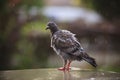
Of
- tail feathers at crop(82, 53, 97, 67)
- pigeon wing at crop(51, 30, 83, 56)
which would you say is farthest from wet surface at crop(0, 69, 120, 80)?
pigeon wing at crop(51, 30, 83, 56)

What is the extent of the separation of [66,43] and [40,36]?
512 centimetres

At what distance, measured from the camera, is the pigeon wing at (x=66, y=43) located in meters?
5.12

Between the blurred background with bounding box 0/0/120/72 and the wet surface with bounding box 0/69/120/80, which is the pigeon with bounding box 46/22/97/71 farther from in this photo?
the blurred background with bounding box 0/0/120/72

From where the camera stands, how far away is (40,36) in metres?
10.3

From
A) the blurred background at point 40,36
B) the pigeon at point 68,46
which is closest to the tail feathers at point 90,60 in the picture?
the pigeon at point 68,46

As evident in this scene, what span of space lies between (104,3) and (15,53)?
94.8 inches

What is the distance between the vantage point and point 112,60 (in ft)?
33.6

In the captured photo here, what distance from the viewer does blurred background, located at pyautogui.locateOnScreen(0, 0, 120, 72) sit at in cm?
956

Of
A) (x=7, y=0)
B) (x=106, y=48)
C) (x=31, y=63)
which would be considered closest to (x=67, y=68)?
(x=31, y=63)

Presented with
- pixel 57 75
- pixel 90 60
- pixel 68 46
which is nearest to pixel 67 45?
pixel 68 46

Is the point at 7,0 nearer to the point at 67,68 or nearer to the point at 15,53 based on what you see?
the point at 15,53

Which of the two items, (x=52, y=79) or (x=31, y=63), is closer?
(x=52, y=79)

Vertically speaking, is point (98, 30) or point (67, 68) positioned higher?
point (98, 30)

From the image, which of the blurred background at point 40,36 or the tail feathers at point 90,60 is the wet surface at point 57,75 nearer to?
the tail feathers at point 90,60
